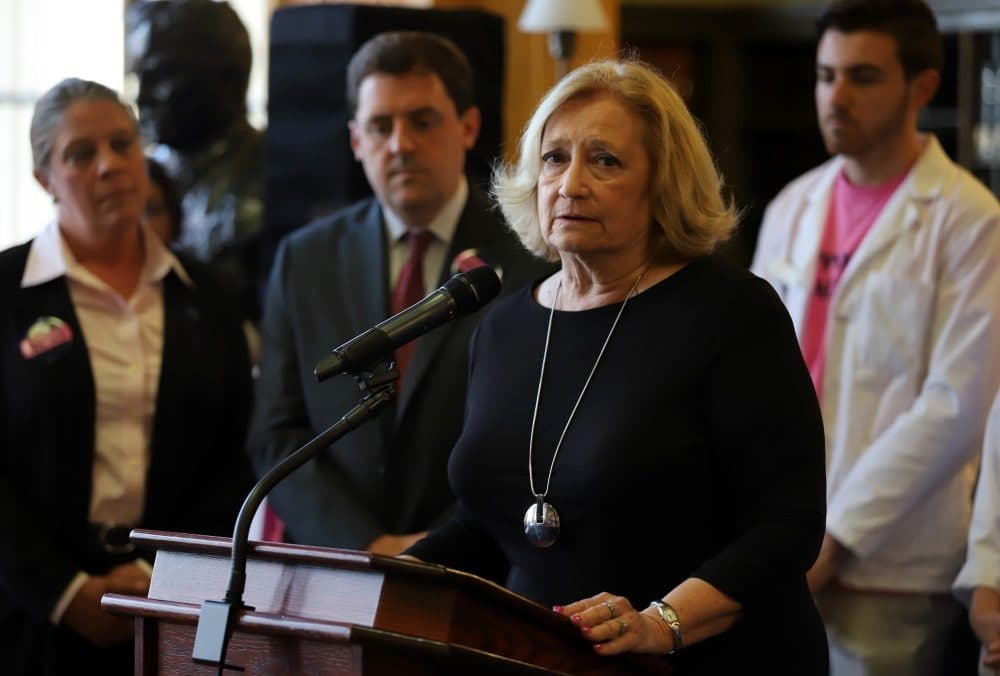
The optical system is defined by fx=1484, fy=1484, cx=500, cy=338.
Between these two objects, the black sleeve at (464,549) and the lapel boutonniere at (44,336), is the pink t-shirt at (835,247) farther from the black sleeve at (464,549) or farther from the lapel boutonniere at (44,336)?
the lapel boutonniere at (44,336)

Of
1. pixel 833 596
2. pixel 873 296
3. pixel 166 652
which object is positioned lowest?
pixel 833 596

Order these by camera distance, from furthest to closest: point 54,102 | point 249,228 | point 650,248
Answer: point 249,228, point 54,102, point 650,248

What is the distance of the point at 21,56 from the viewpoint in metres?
7.14

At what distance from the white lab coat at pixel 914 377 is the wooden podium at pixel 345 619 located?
4.76 ft

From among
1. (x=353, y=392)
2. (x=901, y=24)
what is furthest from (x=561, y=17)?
(x=353, y=392)

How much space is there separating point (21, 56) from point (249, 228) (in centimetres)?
325

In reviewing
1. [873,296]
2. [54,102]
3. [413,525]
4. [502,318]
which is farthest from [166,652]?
[873,296]

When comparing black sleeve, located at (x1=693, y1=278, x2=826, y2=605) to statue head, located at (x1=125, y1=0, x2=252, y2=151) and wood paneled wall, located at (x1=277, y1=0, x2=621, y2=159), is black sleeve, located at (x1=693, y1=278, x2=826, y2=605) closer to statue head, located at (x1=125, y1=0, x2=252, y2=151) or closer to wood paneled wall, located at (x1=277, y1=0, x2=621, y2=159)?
statue head, located at (x1=125, y1=0, x2=252, y2=151)

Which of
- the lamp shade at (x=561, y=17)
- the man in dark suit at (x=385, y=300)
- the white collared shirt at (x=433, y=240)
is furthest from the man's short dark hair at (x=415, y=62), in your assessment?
the lamp shade at (x=561, y=17)

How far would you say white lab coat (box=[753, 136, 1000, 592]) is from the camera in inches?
127

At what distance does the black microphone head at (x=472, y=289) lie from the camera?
6.54ft

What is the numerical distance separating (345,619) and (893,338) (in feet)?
6.30

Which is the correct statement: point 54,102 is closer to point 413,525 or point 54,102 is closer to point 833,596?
point 413,525

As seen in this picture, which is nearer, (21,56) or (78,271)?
(78,271)
